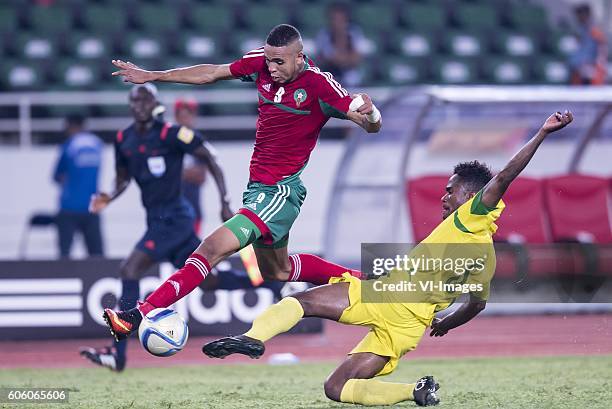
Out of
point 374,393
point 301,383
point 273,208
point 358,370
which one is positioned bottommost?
point 301,383

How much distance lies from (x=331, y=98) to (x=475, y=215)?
1131 mm

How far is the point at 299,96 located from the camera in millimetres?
6668

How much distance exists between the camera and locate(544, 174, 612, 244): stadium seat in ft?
41.8

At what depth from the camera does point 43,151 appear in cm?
1445

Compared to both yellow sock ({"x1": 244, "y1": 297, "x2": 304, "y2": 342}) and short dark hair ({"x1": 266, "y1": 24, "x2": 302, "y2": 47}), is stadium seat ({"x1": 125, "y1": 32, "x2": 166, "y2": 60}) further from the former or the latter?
yellow sock ({"x1": 244, "y1": 297, "x2": 304, "y2": 342})

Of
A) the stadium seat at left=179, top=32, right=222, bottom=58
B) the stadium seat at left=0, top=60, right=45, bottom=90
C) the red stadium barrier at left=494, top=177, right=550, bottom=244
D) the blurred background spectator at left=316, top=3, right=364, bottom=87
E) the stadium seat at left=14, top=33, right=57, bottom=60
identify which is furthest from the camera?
the stadium seat at left=179, top=32, right=222, bottom=58

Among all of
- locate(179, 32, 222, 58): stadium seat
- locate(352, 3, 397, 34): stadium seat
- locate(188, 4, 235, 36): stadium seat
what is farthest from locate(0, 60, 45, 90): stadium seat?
locate(352, 3, 397, 34): stadium seat

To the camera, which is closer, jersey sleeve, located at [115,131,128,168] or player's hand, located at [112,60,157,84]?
player's hand, located at [112,60,157,84]

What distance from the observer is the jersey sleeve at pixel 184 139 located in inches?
345

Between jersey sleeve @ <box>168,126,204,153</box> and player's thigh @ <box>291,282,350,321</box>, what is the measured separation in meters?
2.77

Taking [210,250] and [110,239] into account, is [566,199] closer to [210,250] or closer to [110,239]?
[110,239]

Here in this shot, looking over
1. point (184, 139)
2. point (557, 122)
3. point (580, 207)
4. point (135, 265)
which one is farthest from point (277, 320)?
point (580, 207)

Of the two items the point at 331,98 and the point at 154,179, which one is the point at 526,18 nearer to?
the point at 154,179


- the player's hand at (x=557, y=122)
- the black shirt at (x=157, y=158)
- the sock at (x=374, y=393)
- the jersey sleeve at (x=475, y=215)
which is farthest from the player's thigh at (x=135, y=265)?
the player's hand at (x=557, y=122)
